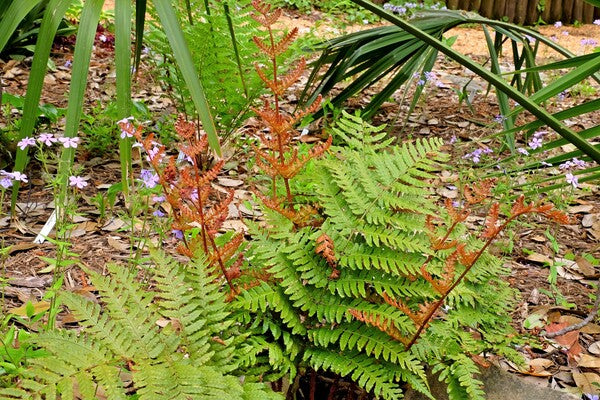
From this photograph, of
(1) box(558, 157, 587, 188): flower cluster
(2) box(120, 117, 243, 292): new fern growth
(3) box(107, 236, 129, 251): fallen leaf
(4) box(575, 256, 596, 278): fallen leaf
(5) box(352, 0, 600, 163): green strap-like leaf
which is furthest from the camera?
(4) box(575, 256, 596, 278): fallen leaf

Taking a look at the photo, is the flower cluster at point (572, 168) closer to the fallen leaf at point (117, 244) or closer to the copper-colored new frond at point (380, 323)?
the copper-colored new frond at point (380, 323)

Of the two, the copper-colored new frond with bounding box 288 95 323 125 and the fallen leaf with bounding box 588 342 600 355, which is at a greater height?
the copper-colored new frond with bounding box 288 95 323 125

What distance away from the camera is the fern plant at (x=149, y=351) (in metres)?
1.09

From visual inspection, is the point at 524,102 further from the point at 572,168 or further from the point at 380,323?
the point at 572,168

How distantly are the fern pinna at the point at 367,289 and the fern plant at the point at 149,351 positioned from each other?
0.28 feet

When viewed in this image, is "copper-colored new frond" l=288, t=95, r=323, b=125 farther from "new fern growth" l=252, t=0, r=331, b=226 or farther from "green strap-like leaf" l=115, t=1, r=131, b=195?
"green strap-like leaf" l=115, t=1, r=131, b=195

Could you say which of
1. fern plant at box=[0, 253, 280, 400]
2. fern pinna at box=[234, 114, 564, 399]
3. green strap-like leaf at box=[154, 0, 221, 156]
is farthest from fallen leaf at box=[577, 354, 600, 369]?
green strap-like leaf at box=[154, 0, 221, 156]

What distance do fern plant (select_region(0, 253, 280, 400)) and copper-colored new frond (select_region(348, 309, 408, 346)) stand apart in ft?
0.70

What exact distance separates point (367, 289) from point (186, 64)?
591 millimetres

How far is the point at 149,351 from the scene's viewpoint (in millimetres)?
1196

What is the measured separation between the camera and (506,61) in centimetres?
560

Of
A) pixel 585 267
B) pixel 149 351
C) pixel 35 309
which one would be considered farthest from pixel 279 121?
pixel 585 267

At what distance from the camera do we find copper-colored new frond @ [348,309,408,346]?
4.27ft

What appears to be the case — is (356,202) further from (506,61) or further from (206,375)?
(506,61)
